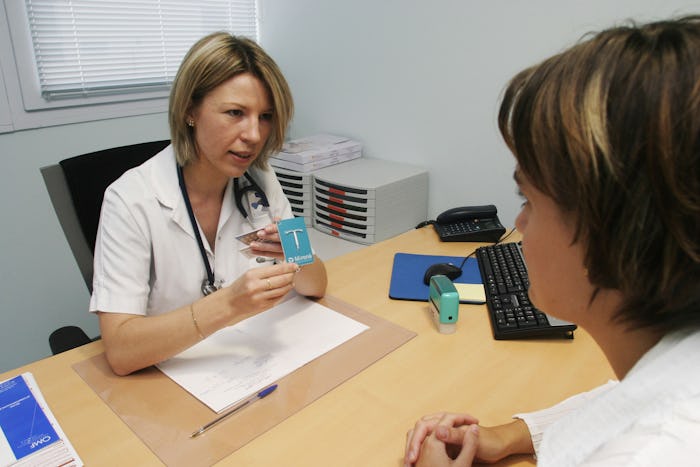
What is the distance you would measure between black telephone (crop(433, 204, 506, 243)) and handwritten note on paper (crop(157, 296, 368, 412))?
1.97ft

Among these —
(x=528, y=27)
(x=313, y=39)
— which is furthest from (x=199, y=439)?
(x=313, y=39)

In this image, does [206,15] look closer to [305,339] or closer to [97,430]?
[305,339]

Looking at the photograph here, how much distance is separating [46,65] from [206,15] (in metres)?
0.77

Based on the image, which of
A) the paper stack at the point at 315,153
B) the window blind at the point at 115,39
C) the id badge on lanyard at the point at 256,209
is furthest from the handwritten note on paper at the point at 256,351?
the window blind at the point at 115,39

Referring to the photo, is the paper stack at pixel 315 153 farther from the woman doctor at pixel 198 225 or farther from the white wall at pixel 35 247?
the white wall at pixel 35 247

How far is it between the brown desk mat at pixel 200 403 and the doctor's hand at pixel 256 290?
0.15m

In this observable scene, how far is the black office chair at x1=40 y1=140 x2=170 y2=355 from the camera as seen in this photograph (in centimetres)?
123

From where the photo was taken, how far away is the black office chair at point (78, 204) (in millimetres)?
1229

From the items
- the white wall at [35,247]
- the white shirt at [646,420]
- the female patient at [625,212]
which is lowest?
the white wall at [35,247]

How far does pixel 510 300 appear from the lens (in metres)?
1.20

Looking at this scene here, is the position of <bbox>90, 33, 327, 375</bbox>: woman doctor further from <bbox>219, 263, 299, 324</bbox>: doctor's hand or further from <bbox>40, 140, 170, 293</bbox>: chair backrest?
<bbox>40, 140, 170, 293</bbox>: chair backrest

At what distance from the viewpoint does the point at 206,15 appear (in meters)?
2.38

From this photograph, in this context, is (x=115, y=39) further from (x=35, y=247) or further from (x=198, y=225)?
(x=198, y=225)

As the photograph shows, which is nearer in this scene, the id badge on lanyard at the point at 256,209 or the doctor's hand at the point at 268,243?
the doctor's hand at the point at 268,243
